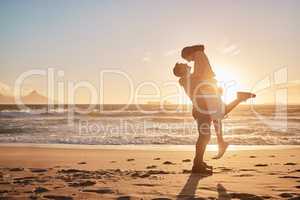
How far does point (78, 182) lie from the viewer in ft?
18.4

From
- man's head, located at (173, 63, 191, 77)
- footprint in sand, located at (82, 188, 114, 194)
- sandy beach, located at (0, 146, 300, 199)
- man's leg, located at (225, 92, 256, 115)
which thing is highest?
man's head, located at (173, 63, 191, 77)

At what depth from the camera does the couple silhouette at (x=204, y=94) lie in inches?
252

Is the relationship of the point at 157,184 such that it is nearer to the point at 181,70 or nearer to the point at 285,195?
the point at 285,195

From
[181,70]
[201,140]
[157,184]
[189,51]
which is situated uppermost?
[189,51]

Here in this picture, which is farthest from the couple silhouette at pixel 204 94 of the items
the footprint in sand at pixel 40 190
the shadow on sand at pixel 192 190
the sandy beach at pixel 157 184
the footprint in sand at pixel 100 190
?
the footprint in sand at pixel 40 190

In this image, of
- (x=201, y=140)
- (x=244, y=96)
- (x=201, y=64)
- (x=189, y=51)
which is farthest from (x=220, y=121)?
(x=189, y=51)

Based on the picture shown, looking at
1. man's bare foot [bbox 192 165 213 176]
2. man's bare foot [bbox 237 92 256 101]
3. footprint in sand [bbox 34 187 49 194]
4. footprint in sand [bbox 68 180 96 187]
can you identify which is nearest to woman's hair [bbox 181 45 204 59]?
man's bare foot [bbox 237 92 256 101]

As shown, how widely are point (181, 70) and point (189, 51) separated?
0.33 m

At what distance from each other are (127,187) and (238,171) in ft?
7.71

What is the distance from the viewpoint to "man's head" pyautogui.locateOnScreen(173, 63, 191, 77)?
21.1 ft

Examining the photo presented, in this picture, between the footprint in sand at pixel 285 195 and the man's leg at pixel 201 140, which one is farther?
the man's leg at pixel 201 140

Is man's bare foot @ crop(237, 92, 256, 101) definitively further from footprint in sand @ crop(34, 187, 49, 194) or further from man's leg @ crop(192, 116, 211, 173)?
footprint in sand @ crop(34, 187, 49, 194)

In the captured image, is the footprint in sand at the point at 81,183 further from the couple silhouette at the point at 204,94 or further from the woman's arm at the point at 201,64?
the woman's arm at the point at 201,64

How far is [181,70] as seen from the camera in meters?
6.44
